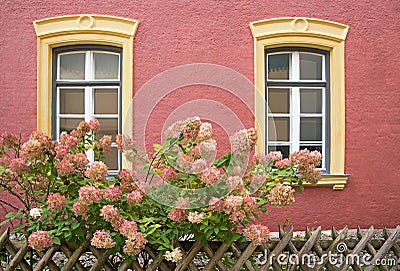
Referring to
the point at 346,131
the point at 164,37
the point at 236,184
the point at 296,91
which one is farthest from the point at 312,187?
the point at 236,184

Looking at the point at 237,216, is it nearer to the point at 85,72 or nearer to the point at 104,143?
the point at 104,143

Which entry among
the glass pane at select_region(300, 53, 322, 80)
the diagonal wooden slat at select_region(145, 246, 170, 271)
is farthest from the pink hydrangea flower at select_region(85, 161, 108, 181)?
the glass pane at select_region(300, 53, 322, 80)

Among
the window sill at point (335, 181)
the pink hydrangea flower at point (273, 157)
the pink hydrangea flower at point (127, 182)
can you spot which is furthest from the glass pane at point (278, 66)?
the pink hydrangea flower at point (127, 182)

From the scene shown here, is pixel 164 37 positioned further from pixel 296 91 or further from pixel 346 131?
pixel 346 131

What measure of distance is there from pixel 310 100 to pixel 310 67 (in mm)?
467

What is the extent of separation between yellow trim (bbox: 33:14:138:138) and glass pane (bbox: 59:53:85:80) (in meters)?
0.24

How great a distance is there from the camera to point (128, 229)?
3371mm

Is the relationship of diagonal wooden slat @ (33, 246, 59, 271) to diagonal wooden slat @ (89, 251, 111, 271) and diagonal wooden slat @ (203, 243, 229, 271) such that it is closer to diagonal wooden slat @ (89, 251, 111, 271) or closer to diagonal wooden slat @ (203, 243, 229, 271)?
diagonal wooden slat @ (89, 251, 111, 271)

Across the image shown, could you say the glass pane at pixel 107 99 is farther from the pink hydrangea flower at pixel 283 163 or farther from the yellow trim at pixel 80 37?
the pink hydrangea flower at pixel 283 163

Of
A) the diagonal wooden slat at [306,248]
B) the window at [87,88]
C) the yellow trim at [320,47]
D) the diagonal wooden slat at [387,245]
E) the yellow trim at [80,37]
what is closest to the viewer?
the diagonal wooden slat at [306,248]

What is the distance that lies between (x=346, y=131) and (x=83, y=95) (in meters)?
3.65

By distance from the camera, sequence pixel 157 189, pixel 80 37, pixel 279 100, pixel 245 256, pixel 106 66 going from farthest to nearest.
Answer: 1. pixel 279 100
2. pixel 106 66
3. pixel 80 37
4. pixel 245 256
5. pixel 157 189

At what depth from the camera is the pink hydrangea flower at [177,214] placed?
11.3ft

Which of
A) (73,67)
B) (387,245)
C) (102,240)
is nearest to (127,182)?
(102,240)
